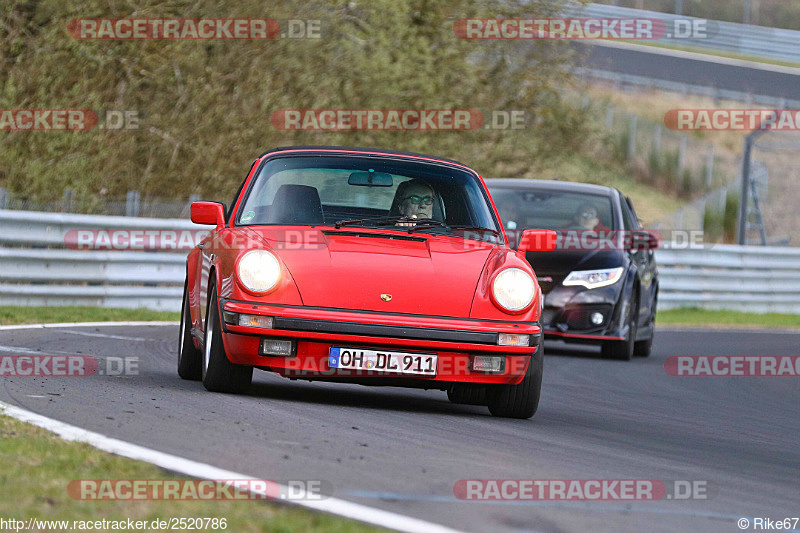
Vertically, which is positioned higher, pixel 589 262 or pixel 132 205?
pixel 132 205

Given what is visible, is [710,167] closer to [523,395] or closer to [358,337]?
[523,395]

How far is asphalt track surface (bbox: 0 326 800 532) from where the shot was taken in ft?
16.9

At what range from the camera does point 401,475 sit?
216 inches

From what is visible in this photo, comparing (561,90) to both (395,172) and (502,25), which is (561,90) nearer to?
(502,25)

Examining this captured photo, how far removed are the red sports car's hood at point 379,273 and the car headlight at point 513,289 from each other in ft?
0.43

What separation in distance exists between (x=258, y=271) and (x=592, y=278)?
21.1 feet

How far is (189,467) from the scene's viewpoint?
5293 millimetres

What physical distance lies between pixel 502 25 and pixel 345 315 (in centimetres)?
2110

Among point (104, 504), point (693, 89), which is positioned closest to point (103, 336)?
point (104, 504)

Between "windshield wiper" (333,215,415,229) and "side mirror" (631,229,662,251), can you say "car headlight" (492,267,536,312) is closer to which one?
"windshield wiper" (333,215,415,229)

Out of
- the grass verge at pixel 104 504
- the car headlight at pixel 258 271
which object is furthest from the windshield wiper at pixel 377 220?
the grass verge at pixel 104 504

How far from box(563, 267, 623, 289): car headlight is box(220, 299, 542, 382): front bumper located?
5.90m

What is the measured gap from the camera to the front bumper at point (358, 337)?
7492 mm

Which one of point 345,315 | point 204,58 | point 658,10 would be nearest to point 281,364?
point 345,315
